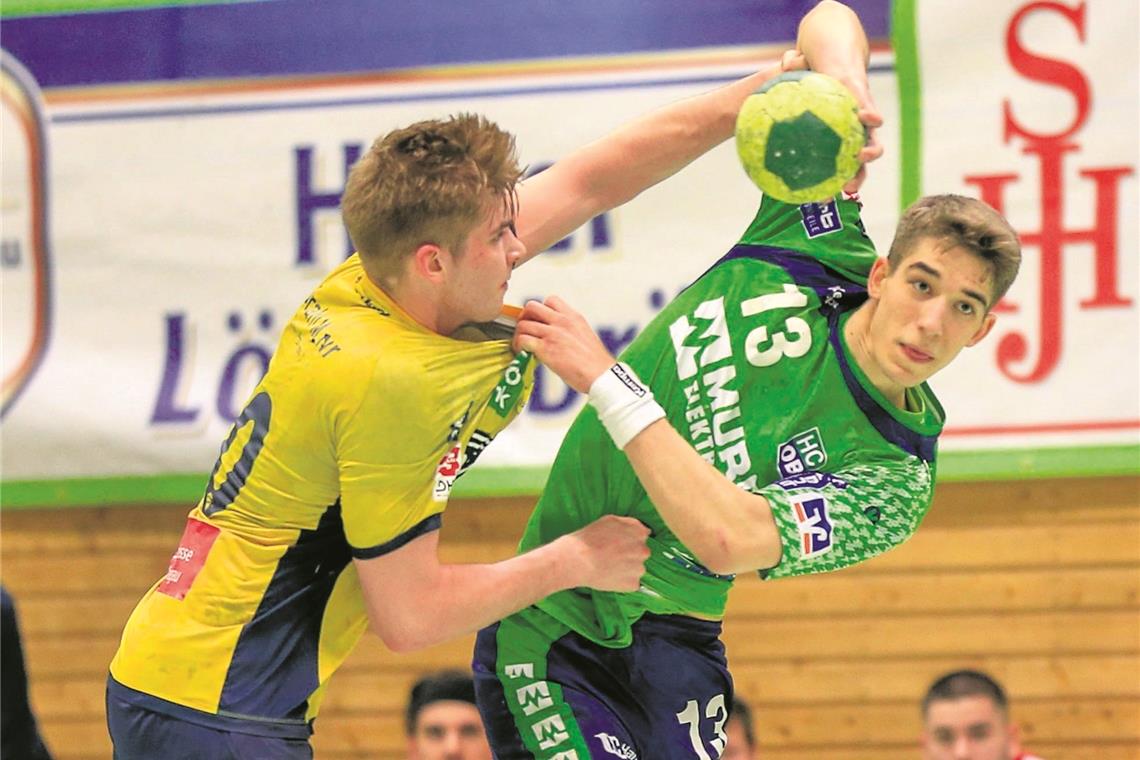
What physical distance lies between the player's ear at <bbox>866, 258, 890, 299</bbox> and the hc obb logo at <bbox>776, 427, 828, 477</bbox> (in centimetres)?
37

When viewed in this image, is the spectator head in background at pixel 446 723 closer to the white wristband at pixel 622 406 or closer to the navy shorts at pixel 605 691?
the navy shorts at pixel 605 691

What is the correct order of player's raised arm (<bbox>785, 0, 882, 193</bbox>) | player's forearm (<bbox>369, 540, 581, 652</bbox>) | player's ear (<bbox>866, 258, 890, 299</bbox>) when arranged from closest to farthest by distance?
player's forearm (<bbox>369, 540, 581, 652</bbox>)
player's raised arm (<bbox>785, 0, 882, 193</bbox>)
player's ear (<bbox>866, 258, 890, 299</bbox>)

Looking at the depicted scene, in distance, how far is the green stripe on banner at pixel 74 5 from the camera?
7570 mm

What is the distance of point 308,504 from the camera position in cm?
331

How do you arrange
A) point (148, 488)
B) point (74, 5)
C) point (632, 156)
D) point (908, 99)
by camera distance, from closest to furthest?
point (632, 156)
point (908, 99)
point (148, 488)
point (74, 5)

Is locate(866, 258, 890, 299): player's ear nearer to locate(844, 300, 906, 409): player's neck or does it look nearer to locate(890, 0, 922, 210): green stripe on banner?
locate(844, 300, 906, 409): player's neck

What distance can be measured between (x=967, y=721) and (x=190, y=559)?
375 centimetres

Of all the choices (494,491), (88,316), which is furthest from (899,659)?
(88,316)

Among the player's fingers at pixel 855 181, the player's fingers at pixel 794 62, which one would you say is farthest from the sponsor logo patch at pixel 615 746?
the player's fingers at pixel 794 62

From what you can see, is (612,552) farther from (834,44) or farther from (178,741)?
(834,44)

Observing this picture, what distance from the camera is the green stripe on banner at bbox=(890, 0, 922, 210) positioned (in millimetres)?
6840

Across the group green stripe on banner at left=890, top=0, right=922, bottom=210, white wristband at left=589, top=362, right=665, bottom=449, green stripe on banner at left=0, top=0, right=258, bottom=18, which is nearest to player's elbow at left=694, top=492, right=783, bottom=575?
white wristband at left=589, top=362, right=665, bottom=449

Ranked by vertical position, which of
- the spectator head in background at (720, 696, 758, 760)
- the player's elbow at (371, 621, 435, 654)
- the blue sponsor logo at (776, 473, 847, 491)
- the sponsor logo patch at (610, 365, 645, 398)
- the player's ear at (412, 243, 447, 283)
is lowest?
the spectator head in background at (720, 696, 758, 760)

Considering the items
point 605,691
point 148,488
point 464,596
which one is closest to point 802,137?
point 464,596
